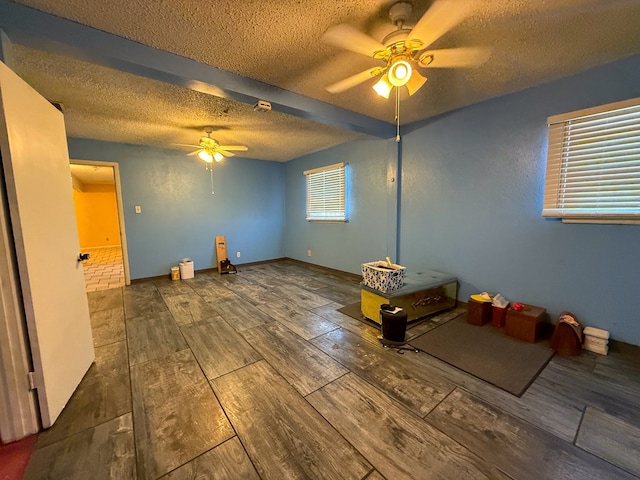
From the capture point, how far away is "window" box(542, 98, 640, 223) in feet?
6.53

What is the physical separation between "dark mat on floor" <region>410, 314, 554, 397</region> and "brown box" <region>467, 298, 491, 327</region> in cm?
6

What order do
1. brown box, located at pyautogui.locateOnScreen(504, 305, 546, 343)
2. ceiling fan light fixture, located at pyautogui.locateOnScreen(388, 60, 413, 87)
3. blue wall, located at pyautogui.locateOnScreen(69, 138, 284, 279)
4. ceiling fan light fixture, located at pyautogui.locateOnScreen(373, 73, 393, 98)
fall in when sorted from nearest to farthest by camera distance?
ceiling fan light fixture, located at pyautogui.locateOnScreen(388, 60, 413, 87) → ceiling fan light fixture, located at pyautogui.locateOnScreen(373, 73, 393, 98) → brown box, located at pyautogui.locateOnScreen(504, 305, 546, 343) → blue wall, located at pyautogui.locateOnScreen(69, 138, 284, 279)

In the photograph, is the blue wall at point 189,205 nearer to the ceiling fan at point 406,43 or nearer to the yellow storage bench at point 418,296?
the yellow storage bench at point 418,296

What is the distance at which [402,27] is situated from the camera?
1578mm

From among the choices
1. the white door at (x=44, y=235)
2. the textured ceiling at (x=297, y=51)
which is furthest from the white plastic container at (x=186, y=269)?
the white door at (x=44, y=235)

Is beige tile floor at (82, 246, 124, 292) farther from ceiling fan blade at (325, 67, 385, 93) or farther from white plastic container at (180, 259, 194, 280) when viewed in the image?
ceiling fan blade at (325, 67, 385, 93)

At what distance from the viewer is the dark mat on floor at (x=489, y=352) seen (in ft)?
6.01

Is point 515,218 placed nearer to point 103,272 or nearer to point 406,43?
point 406,43

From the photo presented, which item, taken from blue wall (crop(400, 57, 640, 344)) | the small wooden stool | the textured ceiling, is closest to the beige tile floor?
the textured ceiling

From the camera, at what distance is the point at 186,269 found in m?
4.60

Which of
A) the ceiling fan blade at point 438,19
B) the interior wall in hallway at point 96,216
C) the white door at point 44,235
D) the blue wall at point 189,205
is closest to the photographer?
the ceiling fan blade at point 438,19

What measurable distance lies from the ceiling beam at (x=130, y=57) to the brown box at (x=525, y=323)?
2.91 m

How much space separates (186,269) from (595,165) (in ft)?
18.2

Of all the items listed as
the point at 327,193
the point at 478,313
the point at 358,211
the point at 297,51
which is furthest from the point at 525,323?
the point at 327,193
